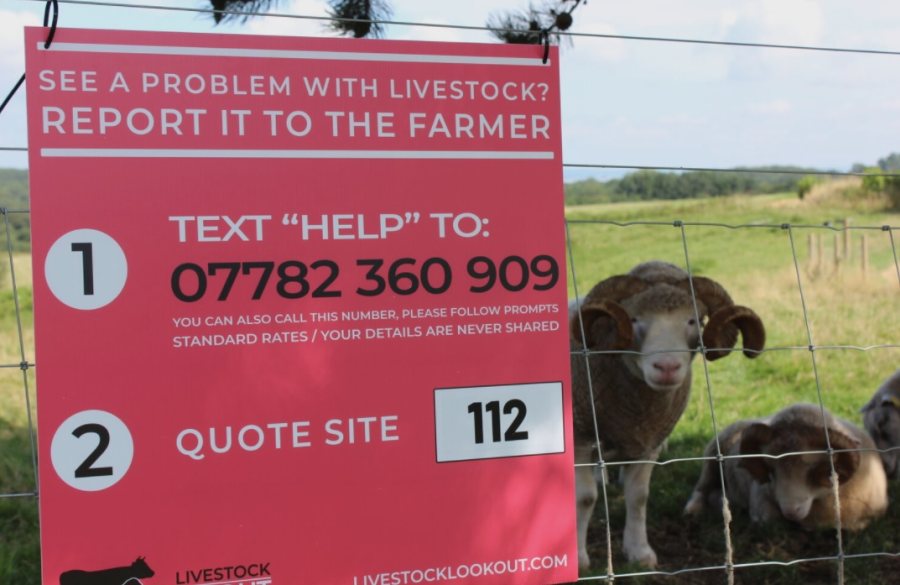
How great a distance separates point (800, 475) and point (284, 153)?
344cm

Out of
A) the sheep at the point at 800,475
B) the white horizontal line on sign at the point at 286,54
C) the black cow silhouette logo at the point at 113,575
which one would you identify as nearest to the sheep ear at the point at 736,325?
the sheep at the point at 800,475

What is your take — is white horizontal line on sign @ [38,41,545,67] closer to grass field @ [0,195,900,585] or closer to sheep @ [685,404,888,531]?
grass field @ [0,195,900,585]

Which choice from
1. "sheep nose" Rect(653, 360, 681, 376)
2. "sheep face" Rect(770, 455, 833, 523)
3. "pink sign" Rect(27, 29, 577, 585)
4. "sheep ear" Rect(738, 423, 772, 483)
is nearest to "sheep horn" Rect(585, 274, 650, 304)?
"sheep nose" Rect(653, 360, 681, 376)

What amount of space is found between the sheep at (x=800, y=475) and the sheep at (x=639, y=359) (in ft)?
1.72

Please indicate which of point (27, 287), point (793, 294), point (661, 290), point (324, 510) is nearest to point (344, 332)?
point (324, 510)

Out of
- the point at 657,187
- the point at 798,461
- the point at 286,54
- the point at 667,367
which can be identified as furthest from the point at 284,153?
the point at 657,187

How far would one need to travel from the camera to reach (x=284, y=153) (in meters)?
3.04

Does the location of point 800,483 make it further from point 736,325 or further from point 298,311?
point 298,311

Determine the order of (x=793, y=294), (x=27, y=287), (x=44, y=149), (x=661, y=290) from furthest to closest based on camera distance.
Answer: (x=27, y=287) → (x=793, y=294) → (x=661, y=290) → (x=44, y=149)

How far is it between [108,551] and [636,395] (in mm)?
2937

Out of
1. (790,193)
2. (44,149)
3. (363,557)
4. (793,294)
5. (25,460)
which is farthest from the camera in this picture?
(790,193)

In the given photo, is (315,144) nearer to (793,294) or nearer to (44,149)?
(44,149)

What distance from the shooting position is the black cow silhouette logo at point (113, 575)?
9.45 ft

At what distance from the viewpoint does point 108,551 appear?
2902 millimetres
